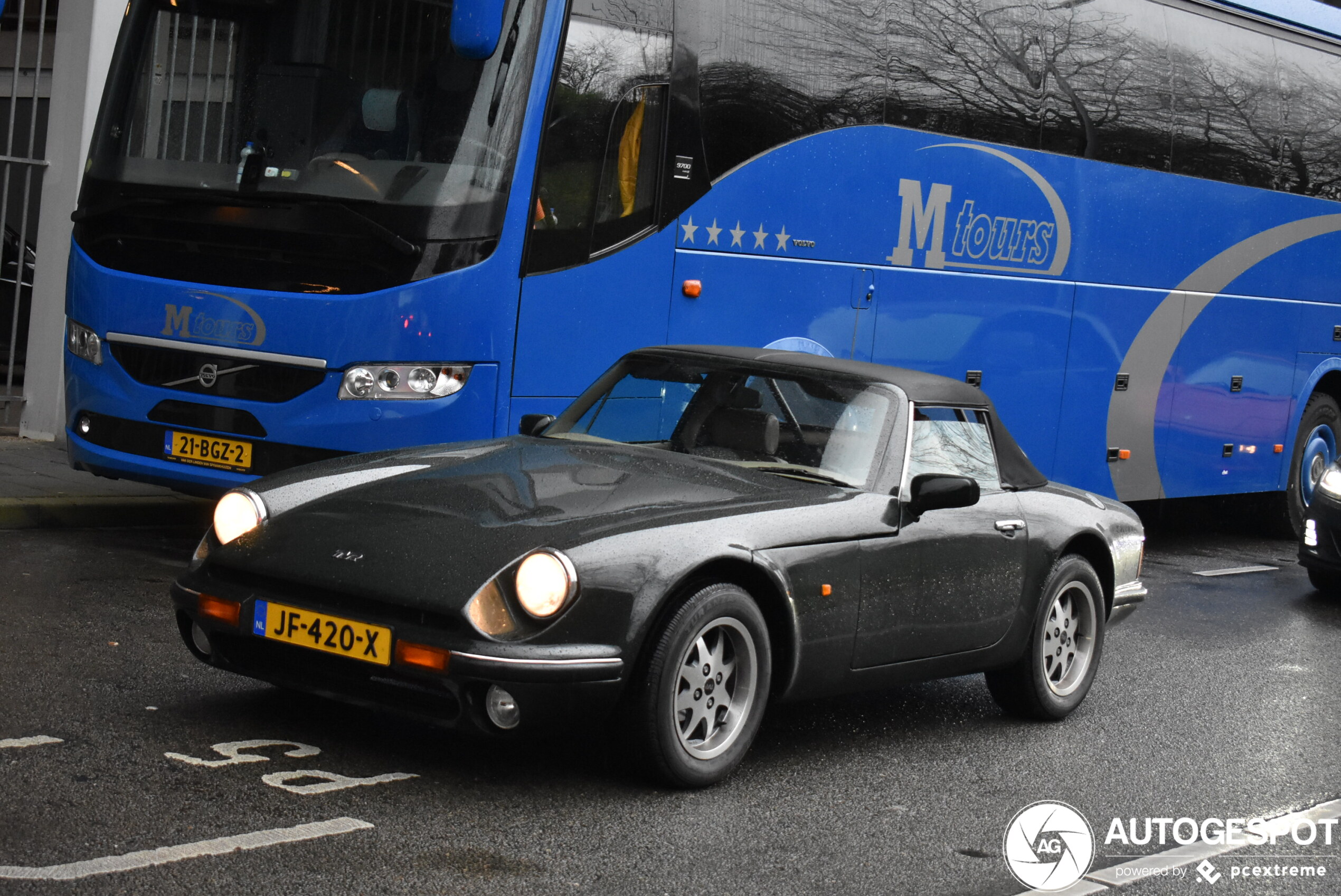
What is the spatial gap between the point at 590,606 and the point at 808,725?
183 centimetres

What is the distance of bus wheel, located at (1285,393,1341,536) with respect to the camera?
14398 millimetres

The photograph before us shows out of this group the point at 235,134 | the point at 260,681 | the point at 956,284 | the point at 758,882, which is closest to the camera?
the point at 758,882

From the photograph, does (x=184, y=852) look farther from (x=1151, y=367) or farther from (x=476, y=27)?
(x=1151, y=367)

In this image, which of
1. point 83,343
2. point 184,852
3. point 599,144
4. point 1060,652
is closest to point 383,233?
point 599,144

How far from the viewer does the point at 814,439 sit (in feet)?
19.4

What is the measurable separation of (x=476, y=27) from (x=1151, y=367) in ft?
23.1

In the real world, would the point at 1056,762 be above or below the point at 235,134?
below

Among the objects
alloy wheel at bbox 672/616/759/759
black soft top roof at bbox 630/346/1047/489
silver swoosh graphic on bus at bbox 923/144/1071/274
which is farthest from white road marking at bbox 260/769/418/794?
silver swoosh graphic on bus at bbox 923/144/1071/274

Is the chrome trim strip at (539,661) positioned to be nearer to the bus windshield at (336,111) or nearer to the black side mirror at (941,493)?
the black side mirror at (941,493)

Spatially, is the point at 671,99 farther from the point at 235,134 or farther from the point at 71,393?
the point at 71,393

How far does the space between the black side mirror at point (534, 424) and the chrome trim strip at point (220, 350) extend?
1770 mm

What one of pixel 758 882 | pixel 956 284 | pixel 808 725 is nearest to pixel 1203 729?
pixel 808 725

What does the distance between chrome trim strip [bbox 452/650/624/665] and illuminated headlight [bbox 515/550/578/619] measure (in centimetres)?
13

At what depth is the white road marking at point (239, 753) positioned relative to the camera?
4793 mm
